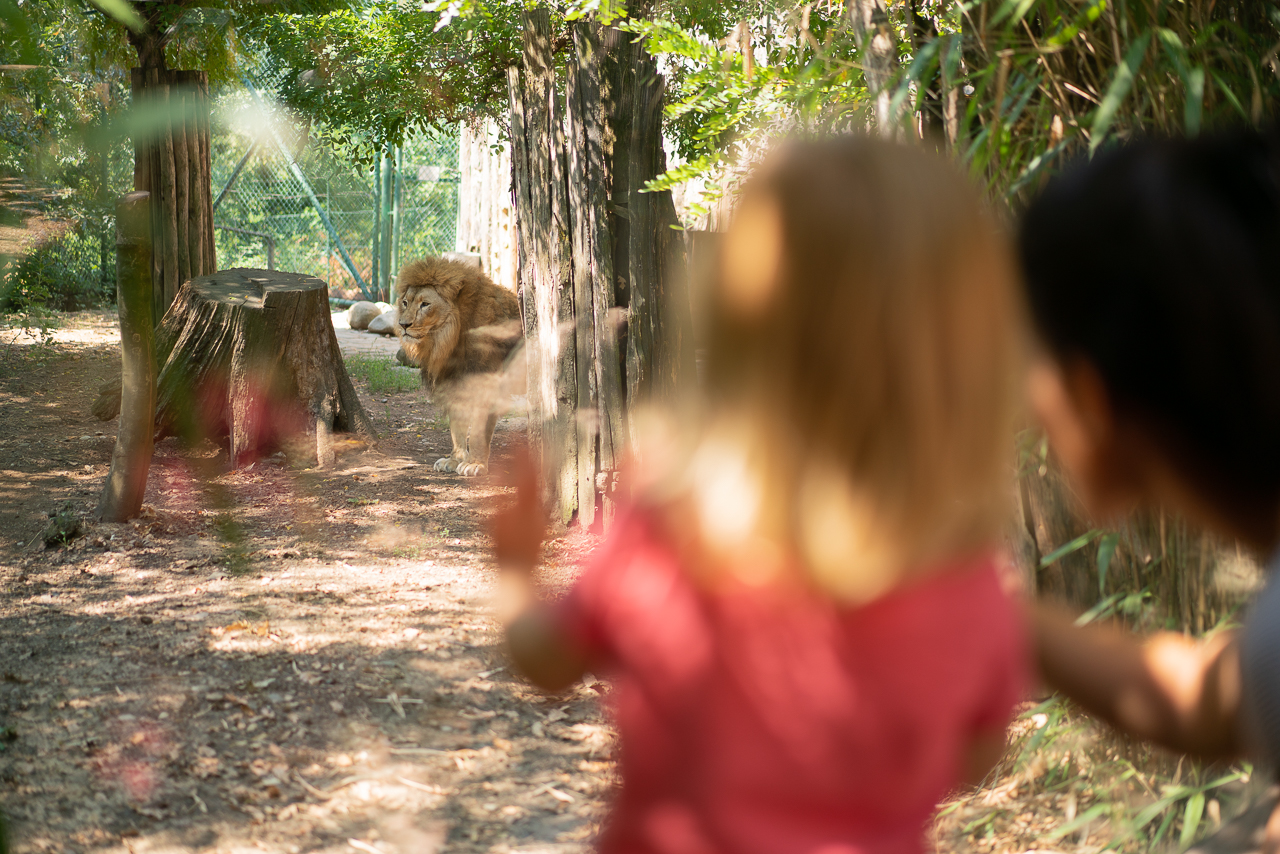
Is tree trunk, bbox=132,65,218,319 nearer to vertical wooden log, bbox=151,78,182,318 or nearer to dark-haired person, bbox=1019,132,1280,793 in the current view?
vertical wooden log, bbox=151,78,182,318

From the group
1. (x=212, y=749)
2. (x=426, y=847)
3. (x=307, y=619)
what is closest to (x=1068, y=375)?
(x=426, y=847)

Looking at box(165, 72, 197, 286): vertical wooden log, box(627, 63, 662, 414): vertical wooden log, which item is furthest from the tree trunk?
box(627, 63, 662, 414): vertical wooden log

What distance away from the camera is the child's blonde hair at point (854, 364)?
3.04 ft

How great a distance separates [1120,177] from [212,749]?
2862 millimetres

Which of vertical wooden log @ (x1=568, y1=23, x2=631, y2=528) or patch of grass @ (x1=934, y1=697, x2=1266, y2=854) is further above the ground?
vertical wooden log @ (x1=568, y1=23, x2=631, y2=528)

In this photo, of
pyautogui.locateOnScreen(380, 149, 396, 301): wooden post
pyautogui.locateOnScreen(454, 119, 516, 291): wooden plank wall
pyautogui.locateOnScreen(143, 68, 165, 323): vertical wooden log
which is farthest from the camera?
pyautogui.locateOnScreen(380, 149, 396, 301): wooden post

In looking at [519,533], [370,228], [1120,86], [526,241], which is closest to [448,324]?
[526,241]

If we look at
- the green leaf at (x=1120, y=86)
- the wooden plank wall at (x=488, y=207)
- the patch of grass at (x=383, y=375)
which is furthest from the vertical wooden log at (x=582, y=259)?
the wooden plank wall at (x=488, y=207)

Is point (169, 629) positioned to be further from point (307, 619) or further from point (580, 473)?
point (580, 473)

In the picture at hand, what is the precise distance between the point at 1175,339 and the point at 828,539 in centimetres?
36

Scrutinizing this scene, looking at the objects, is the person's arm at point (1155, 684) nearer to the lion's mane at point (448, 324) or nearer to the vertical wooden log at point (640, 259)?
the vertical wooden log at point (640, 259)

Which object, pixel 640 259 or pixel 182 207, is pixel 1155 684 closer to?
pixel 640 259

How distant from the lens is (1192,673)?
118 cm

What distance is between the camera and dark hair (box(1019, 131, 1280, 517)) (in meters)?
0.88
